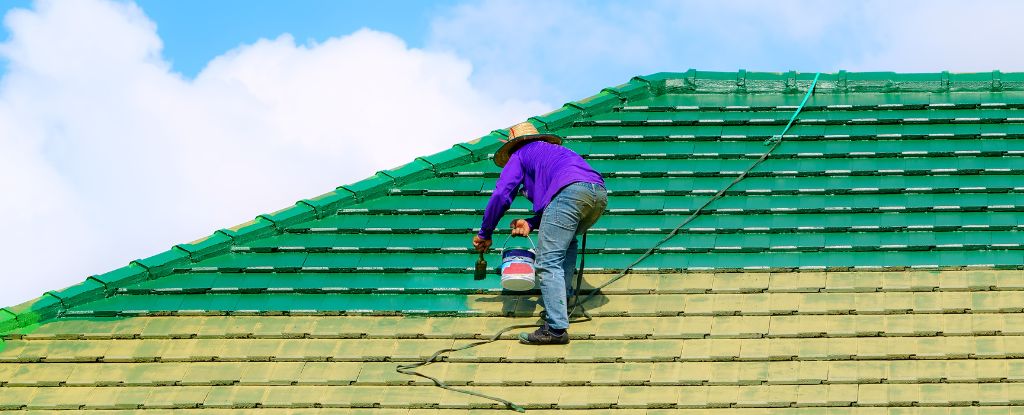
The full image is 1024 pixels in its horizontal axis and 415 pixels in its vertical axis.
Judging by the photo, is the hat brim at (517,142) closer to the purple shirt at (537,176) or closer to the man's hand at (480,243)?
the purple shirt at (537,176)

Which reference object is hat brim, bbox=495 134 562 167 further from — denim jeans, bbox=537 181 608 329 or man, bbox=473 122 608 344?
denim jeans, bbox=537 181 608 329

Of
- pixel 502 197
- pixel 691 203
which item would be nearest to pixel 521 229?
pixel 502 197

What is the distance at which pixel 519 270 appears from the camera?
33.1 feet

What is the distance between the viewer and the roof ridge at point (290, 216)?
10.7 meters

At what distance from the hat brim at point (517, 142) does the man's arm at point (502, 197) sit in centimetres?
19

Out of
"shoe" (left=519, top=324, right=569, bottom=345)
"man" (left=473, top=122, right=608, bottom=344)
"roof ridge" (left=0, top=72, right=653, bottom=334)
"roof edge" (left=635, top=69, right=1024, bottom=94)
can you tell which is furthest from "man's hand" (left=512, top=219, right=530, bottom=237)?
"roof edge" (left=635, top=69, right=1024, bottom=94)

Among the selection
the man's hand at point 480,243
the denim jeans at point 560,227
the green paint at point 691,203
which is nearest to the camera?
the denim jeans at point 560,227

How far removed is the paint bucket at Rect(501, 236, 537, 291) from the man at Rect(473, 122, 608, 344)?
0.45 feet

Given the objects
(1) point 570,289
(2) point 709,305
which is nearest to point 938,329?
(2) point 709,305

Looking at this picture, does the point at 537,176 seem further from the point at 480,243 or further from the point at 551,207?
the point at 480,243

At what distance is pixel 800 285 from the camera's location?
10156 millimetres

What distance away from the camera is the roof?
9.30 metres

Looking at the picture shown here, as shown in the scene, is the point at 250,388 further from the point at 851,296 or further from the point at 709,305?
the point at 851,296

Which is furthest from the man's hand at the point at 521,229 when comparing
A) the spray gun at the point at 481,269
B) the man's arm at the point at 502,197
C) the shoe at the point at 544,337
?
the shoe at the point at 544,337
